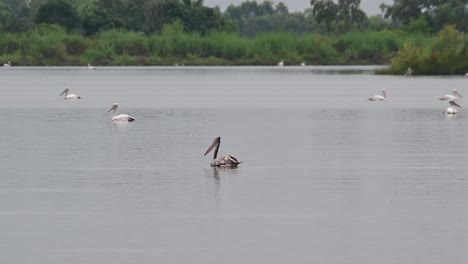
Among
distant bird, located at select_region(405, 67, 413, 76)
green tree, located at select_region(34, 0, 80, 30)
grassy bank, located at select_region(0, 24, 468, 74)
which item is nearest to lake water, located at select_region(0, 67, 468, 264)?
distant bird, located at select_region(405, 67, 413, 76)

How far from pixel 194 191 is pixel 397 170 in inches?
158

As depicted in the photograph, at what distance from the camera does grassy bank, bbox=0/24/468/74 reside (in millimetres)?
98125

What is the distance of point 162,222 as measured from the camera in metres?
14.6

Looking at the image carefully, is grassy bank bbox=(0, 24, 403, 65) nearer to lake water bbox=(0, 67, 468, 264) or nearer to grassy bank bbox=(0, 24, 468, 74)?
grassy bank bbox=(0, 24, 468, 74)

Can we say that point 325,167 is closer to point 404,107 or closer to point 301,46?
point 404,107

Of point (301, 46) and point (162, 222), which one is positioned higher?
point (162, 222)

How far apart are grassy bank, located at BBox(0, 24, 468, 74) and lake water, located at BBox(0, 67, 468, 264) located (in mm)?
61413

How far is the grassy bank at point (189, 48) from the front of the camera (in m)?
98.1

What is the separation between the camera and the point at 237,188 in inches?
707

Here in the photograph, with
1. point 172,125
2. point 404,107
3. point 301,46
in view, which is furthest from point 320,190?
point 301,46

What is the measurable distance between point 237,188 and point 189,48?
82.7 meters

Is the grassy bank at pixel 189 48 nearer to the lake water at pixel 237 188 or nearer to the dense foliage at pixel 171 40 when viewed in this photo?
the dense foliage at pixel 171 40

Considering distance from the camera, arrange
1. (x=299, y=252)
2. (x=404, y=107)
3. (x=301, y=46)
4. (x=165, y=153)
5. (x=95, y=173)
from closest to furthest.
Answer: (x=299, y=252) < (x=95, y=173) < (x=165, y=153) < (x=404, y=107) < (x=301, y=46)

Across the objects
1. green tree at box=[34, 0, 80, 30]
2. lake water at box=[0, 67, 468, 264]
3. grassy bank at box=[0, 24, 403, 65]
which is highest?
lake water at box=[0, 67, 468, 264]
